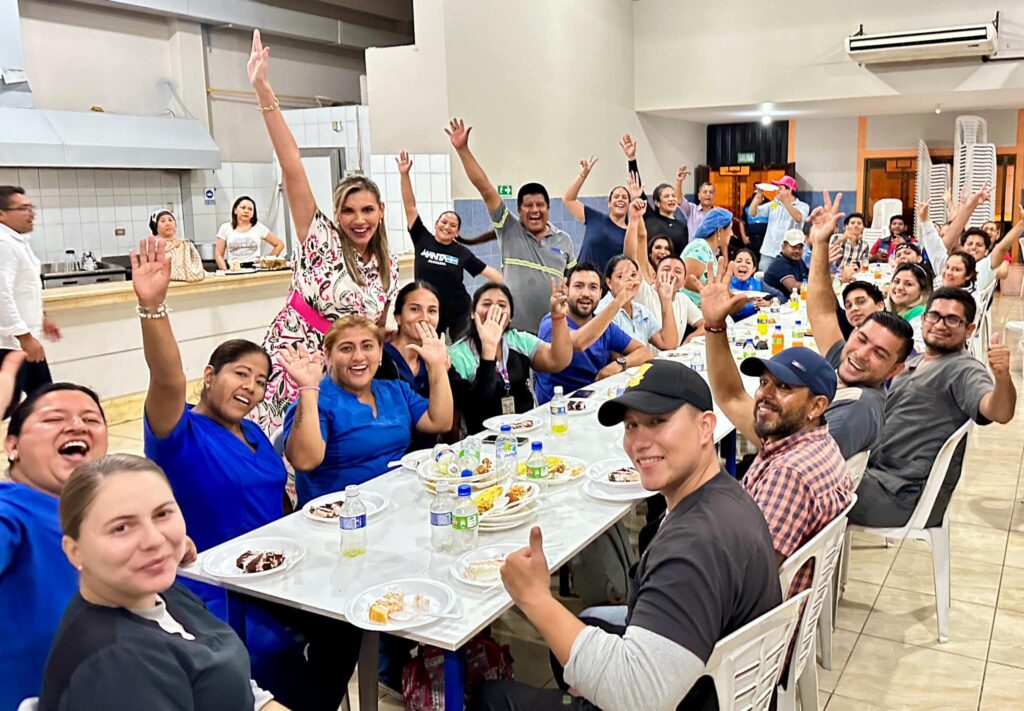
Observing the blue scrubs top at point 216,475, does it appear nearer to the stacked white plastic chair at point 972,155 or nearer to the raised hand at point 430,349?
the raised hand at point 430,349

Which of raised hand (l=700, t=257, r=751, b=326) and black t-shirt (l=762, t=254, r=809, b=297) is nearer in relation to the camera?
raised hand (l=700, t=257, r=751, b=326)

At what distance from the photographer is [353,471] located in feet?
9.89

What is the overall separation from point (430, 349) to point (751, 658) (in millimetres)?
1901

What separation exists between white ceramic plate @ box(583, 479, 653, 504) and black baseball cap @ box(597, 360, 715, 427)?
0.86 m

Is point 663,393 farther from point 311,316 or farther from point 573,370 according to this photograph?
point 573,370

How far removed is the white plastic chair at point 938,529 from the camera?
3.16 meters

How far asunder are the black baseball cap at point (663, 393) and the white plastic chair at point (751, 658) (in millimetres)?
450

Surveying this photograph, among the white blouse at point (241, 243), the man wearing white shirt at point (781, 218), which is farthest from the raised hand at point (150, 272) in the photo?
the man wearing white shirt at point (781, 218)

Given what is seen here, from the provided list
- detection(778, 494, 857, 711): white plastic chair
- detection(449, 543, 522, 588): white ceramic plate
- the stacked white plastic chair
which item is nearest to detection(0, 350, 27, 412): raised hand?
detection(449, 543, 522, 588): white ceramic plate

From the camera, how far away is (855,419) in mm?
2840

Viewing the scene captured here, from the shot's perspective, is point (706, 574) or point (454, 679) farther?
point (454, 679)

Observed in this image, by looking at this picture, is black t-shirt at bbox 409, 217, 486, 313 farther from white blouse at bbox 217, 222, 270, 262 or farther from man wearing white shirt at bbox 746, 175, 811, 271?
man wearing white shirt at bbox 746, 175, 811, 271

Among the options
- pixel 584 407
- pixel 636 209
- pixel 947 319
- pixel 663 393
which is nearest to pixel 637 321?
pixel 636 209

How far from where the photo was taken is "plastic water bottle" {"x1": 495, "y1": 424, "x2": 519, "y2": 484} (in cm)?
280
